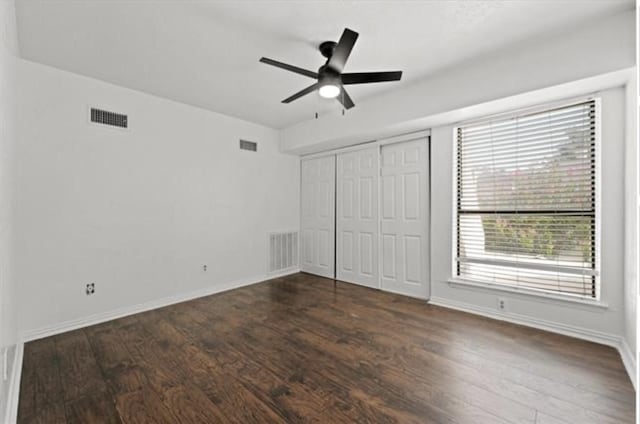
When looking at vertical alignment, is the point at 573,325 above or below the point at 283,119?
below

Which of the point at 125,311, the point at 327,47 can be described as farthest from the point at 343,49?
the point at 125,311

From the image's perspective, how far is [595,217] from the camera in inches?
103

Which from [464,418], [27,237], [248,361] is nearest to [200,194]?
[27,237]

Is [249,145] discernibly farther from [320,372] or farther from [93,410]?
[93,410]

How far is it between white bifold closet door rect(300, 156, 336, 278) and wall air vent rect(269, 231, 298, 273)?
18cm

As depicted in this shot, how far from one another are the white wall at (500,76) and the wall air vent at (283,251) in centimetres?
214

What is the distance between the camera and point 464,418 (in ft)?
5.43

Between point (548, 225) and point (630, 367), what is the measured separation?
1312 mm

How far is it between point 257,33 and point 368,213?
298 centimetres

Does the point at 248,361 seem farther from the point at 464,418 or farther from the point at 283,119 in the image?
the point at 283,119

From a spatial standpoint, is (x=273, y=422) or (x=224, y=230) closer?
(x=273, y=422)

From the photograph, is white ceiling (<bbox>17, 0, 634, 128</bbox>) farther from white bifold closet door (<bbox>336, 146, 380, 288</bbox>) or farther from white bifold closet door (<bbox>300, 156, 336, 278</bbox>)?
white bifold closet door (<bbox>300, 156, 336, 278</bbox>)

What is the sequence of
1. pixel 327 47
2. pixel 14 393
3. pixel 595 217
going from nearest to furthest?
pixel 14 393 < pixel 327 47 < pixel 595 217

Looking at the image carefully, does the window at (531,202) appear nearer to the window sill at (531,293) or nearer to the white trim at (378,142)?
the window sill at (531,293)
